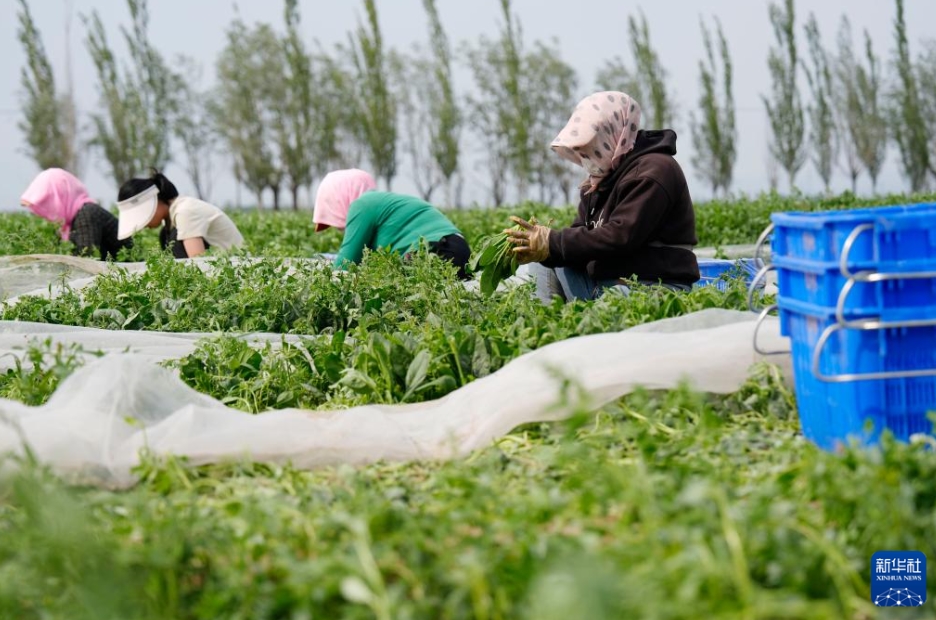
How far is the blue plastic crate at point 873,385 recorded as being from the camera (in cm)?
265

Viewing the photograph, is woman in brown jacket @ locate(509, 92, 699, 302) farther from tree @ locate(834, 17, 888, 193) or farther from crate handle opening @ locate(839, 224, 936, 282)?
tree @ locate(834, 17, 888, 193)

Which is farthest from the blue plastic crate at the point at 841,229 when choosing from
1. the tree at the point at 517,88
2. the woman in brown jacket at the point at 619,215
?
the tree at the point at 517,88

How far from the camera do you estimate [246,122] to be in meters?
43.2

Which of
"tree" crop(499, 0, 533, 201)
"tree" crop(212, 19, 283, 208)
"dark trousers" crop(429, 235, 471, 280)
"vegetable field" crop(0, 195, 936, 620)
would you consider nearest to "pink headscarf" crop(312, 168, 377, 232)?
"dark trousers" crop(429, 235, 471, 280)

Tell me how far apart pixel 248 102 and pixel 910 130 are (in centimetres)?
2468

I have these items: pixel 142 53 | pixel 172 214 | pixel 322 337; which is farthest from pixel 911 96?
pixel 322 337

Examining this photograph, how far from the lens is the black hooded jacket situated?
462 cm

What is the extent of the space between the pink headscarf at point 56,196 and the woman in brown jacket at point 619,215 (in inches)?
200

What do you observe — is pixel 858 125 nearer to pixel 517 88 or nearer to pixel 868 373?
pixel 517 88

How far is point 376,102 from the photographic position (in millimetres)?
34656

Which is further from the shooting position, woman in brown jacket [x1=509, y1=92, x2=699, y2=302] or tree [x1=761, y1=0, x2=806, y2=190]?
tree [x1=761, y1=0, x2=806, y2=190]

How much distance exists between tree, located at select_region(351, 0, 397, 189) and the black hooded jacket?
29484 mm

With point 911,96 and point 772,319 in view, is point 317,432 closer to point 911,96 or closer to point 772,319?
point 772,319

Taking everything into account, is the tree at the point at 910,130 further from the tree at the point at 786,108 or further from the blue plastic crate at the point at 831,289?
the blue plastic crate at the point at 831,289
